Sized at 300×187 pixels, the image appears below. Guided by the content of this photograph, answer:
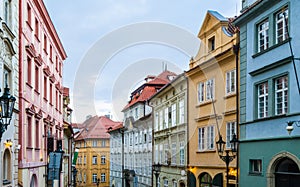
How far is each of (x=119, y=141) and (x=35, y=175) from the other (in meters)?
31.0

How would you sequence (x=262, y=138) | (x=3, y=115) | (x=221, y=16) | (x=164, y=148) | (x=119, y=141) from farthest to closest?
(x=119, y=141) < (x=164, y=148) < (x=221, y=16) < (x=262, y=138) < (x=3, y=115)

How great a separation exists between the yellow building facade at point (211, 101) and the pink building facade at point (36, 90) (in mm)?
7636

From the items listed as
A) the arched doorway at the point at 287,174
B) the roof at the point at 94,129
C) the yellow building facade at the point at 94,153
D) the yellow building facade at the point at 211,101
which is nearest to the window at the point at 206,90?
the yellow building facade at the point at 211,101

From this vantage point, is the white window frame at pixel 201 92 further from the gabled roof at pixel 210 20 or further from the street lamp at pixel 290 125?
the street lamp at pixel 290 125

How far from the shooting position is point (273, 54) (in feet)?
52.9

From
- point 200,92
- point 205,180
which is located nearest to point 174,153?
point 205,180

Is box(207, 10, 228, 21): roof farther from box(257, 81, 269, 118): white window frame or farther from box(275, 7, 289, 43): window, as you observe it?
box(275, 7, 289, 43): window

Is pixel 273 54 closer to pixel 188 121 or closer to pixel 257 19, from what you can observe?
pixel 257 19

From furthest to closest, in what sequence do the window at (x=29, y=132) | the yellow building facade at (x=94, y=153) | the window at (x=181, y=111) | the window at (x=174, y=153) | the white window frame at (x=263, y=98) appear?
1. the yellow building facade at (x=94, y=153)
2. the window at (x=174, y=153)
3. the window at (x=181, y=111)
4. the window at (x=29, y=132)
5. the white window frame at (x=263, y=98)

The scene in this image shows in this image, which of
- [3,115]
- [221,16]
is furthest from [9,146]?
[221,16]

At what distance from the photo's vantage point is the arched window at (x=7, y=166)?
1363 cm

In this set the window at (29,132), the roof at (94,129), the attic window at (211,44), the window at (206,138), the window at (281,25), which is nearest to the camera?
the window at (281,25)

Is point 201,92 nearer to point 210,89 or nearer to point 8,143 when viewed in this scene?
point 210,89

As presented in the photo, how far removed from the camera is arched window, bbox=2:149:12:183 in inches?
537
